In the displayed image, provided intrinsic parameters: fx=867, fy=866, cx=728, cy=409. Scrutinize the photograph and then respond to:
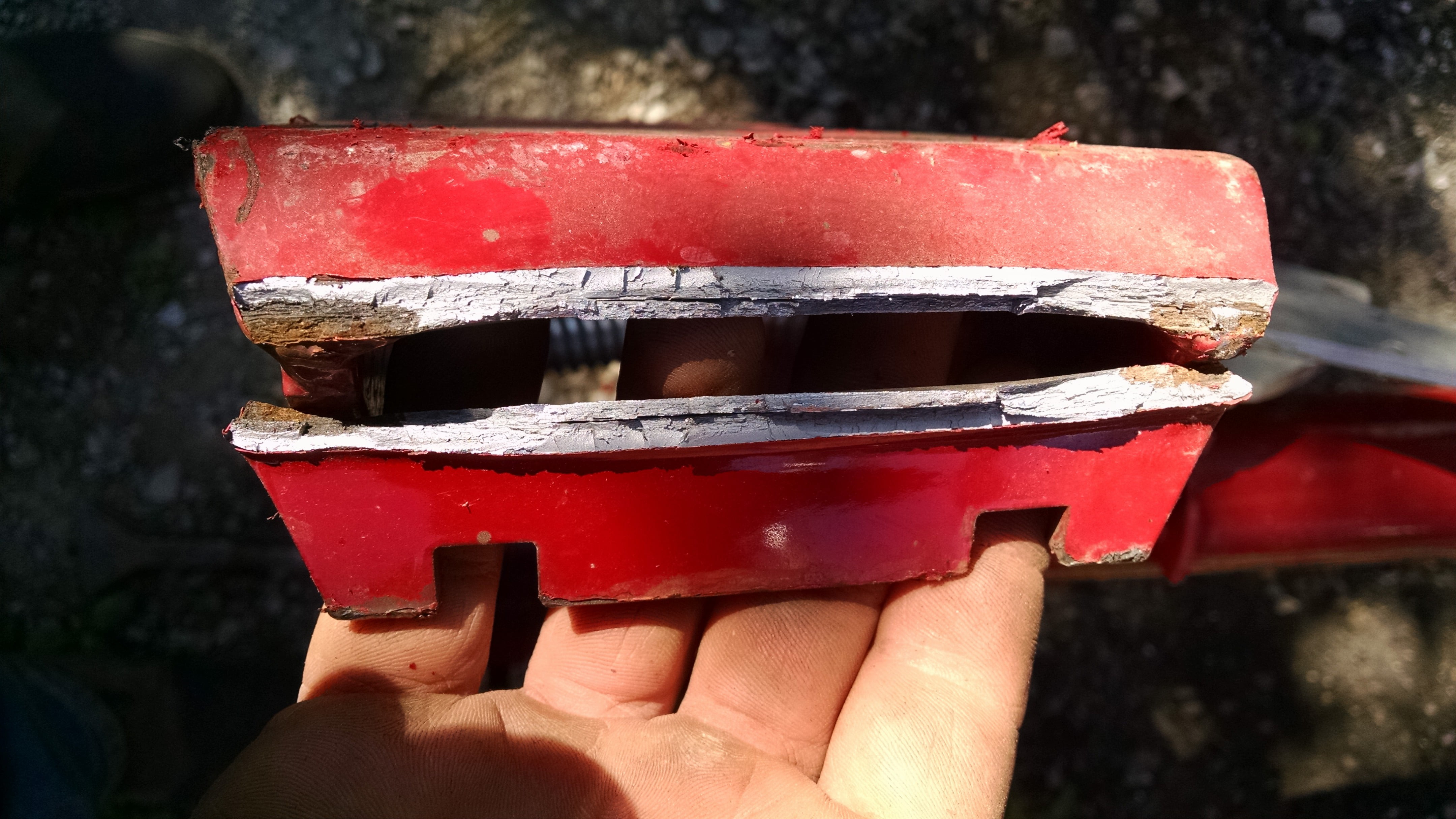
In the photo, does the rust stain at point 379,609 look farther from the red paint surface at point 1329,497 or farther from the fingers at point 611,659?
the red paint surface at point 1329,497

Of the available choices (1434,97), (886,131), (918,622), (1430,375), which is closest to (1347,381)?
(1430,375)

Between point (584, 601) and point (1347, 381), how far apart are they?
1738 millimetres

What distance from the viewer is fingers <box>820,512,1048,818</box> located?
1.16 metres

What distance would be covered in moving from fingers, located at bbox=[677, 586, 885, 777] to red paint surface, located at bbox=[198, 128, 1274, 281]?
563mm

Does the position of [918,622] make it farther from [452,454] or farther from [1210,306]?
[452,454]

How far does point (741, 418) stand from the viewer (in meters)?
1.00

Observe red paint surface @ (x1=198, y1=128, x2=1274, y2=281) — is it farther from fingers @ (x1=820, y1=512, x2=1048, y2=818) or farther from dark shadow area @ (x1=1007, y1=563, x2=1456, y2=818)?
dark shadow area @ (x1=1007, y1=563, x2=1456, y2=818)

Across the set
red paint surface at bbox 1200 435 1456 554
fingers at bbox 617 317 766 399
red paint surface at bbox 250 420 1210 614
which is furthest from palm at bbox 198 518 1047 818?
red paint surface at bbox 1200 435 1456 554

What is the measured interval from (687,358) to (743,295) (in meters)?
0.22

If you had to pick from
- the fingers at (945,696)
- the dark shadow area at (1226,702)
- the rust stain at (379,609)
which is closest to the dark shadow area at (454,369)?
the rust stain at (379,609)

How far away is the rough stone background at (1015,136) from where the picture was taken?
1824 millimetres

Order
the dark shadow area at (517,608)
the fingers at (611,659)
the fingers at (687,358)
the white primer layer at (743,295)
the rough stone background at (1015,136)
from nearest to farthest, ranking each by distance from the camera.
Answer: the white primer layer at (743,295) < the fingers at (687,358) < the fingers at (611,659) < the dark shadow area at (517,608) < the rough stone background at (1015,136)

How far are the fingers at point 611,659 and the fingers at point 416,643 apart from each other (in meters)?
0.12

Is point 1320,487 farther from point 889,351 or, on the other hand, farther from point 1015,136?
point 1015,136
